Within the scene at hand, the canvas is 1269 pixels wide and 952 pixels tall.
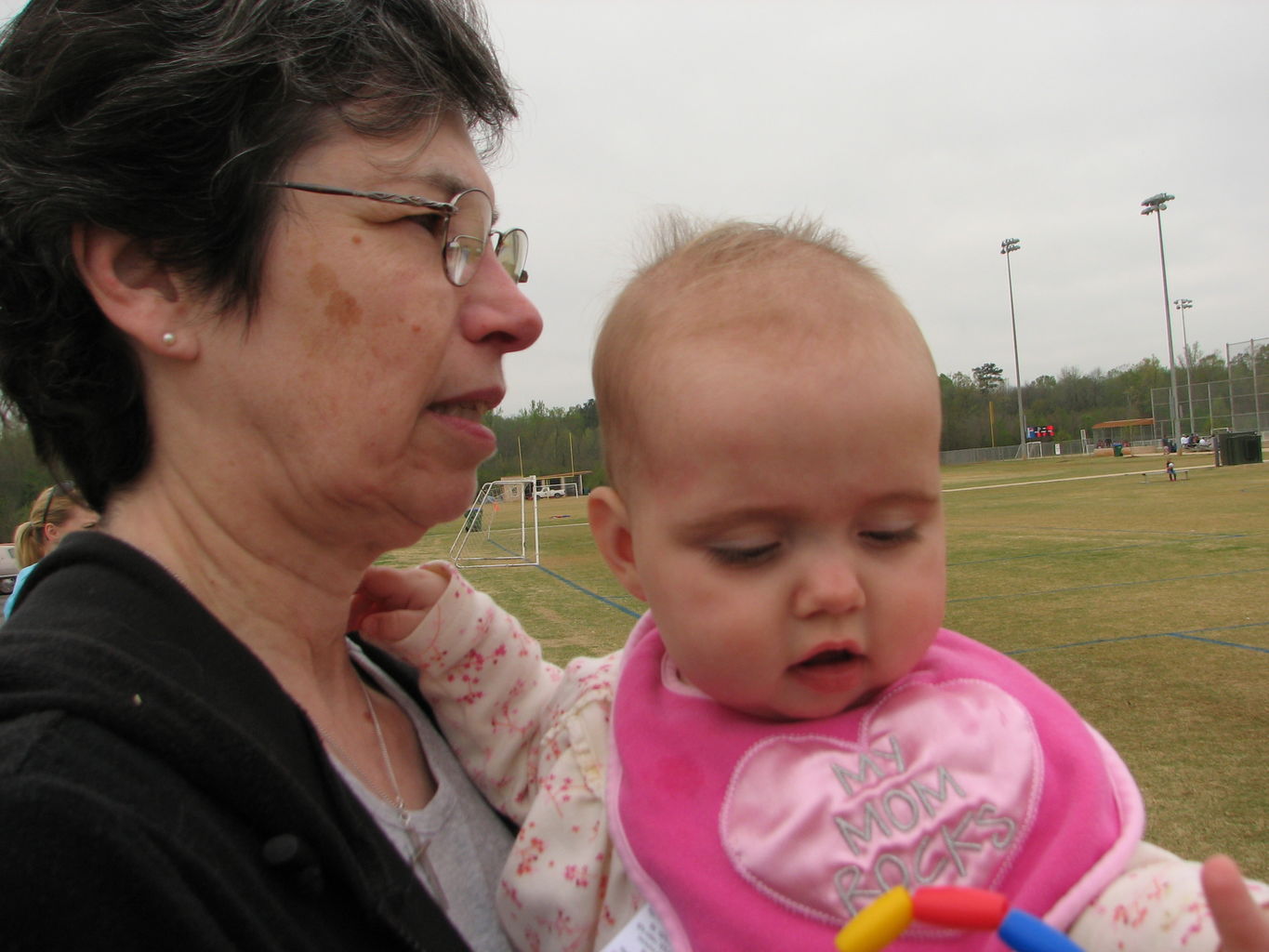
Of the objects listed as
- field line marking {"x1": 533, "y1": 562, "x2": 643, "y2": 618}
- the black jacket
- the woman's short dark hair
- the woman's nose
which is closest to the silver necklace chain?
the black jacket

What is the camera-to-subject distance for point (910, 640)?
1.16 m

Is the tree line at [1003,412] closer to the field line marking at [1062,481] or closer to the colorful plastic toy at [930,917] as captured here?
the field line marking at [1062,481]

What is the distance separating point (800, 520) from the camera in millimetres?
1121

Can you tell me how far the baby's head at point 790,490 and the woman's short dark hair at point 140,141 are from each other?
61 cm

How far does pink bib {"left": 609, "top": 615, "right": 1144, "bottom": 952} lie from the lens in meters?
1.04

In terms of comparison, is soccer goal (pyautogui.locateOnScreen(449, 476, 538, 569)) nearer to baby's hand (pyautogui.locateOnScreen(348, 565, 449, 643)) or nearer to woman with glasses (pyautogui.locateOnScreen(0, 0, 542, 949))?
baby's hand (pyautogui.locateOnScreen(348, 565, 449, 643))

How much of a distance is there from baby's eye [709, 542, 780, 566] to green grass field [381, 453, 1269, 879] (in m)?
2.73

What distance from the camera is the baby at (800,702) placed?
1054 mm

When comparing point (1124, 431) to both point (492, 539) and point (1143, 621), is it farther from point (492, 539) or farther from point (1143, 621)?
point (1143, 621)

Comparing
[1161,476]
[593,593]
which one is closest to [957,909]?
[593,593]

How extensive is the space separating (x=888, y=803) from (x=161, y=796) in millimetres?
783

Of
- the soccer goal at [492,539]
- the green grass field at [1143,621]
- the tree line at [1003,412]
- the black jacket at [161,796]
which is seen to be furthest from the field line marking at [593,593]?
the tree line at [1003,412]

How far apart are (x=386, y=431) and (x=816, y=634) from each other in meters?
0.67

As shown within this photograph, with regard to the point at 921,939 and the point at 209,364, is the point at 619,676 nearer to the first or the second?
the point at 921,939
